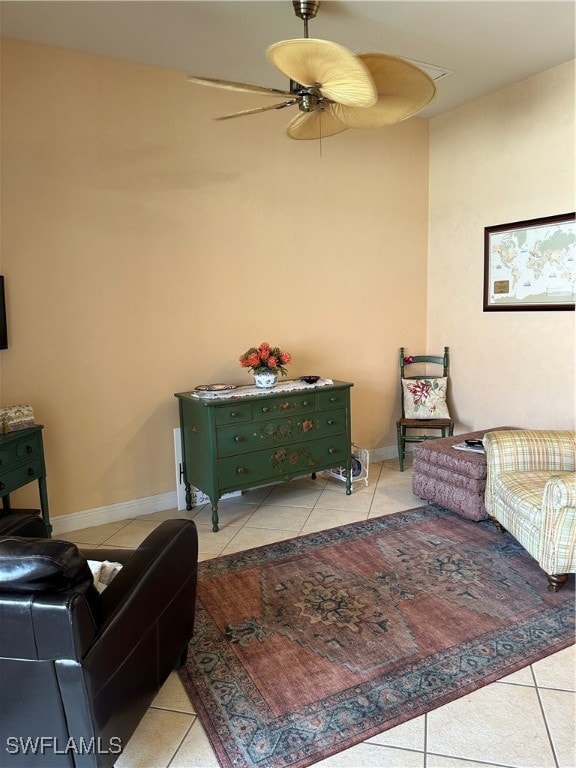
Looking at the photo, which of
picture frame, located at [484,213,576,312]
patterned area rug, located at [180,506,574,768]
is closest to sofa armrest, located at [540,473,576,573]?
patterned area rug, located at [180,506,574,768]

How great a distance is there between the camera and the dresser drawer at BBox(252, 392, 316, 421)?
3715 millimetres

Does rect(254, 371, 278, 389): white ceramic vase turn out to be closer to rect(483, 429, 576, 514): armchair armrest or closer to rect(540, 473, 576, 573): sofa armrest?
rect(483, 429, 576, 514): armchair armrest

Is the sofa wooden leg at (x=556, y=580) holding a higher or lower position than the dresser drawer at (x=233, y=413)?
lower

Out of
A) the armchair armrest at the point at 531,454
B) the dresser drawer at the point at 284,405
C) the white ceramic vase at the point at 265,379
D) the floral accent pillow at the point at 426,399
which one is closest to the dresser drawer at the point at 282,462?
the dresser drawer at the point at 284,405

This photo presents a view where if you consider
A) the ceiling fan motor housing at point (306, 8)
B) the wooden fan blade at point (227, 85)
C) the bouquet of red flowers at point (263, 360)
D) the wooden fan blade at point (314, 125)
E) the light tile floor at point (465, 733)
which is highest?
the ceiling fan motor housing at point (306, 8)

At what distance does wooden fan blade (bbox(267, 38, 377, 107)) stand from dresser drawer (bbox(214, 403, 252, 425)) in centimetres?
199

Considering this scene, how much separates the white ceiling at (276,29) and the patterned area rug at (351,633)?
10.4 ft

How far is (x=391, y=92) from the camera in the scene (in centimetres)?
242

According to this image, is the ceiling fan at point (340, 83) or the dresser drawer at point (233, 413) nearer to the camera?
the ceiling fan at point (340, 83)

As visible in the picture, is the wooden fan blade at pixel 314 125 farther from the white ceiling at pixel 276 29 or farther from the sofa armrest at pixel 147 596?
the sofa armrest at pixel 147 596

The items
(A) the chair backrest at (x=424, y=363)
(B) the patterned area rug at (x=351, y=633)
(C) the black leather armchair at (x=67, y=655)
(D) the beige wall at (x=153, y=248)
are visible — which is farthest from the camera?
(A) the chair backrest at (x=424, y=363)

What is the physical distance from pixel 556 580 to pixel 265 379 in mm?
2211

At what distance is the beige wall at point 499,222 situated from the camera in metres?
3.91

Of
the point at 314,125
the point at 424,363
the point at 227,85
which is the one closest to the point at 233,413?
the point at 314,125
